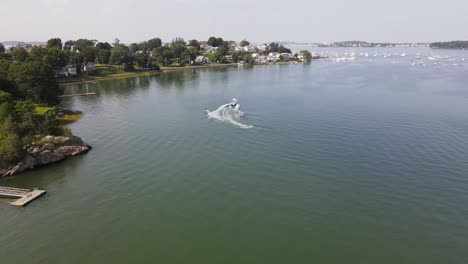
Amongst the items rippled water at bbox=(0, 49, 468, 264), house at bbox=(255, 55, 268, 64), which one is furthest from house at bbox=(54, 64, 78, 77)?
house at bbox=(255, 55, 268, 64)

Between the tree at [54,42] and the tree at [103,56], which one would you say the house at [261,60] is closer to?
the tree at [103,56]

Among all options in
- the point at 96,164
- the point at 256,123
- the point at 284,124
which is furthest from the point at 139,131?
the point at 284,124

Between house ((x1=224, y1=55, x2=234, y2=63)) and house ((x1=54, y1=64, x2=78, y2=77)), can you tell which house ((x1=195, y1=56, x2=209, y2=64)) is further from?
house ((x1=54, y1=64, x2=78, y2=77))

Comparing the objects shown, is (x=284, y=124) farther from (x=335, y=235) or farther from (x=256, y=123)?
(x=335, y=235)

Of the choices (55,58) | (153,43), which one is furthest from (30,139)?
(153,43)

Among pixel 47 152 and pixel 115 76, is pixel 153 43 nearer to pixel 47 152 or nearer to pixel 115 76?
pixel 115 76

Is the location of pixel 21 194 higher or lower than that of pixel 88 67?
lower
